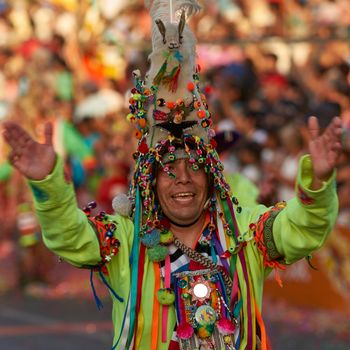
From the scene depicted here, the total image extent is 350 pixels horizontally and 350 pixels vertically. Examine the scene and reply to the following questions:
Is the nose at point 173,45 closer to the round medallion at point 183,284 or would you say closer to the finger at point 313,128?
the finger at point 313,128

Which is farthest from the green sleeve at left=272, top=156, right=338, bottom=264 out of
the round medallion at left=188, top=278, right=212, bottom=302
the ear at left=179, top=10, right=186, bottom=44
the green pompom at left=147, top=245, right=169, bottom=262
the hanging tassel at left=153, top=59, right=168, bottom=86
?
the ear at left=179, top=10, right=186, bottom=44

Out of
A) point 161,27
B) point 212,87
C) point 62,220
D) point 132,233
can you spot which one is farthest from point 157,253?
point 212,87

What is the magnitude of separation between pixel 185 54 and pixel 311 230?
0.97 metres

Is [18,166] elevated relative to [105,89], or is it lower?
lower

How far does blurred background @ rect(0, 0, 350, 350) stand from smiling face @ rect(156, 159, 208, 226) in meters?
2.93

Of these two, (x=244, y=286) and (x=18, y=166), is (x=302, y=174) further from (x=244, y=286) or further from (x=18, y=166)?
(x=18, y=166)

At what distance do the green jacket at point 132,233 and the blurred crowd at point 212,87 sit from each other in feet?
12.6

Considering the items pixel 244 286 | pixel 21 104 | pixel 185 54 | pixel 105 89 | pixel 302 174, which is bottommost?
pixel 244 286

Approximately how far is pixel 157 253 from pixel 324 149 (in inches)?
33.8

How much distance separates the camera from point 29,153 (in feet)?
11.7

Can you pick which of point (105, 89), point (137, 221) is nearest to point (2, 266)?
point (105, 89)

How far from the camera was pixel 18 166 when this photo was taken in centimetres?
357

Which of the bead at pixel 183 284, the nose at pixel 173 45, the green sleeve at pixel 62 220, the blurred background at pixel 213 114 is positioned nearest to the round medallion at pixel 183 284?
the bead at pixel 183 284

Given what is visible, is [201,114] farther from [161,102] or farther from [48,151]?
[48,151]
